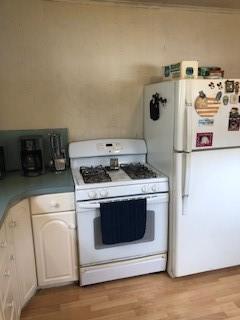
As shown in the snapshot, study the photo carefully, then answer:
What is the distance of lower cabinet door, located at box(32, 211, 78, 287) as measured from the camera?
2023mm

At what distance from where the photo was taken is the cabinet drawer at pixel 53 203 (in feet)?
6.49

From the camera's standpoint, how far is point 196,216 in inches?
84.7

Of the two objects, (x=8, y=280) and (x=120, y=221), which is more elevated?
(x=120, y=221)

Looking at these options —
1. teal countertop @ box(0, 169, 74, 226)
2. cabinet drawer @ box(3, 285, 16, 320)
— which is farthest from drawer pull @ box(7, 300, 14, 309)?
teal countertop @ box(0, 169, 74, 226)

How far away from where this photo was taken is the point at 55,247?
6.80 feet

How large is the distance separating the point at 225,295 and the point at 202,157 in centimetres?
110

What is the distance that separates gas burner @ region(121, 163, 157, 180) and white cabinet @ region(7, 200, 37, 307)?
867 millimetres

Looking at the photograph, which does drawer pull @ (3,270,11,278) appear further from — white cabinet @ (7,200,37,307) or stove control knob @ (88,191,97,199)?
stove control knob @ (88,191,97,199)

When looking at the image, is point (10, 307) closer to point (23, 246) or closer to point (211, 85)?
point (23, 246)

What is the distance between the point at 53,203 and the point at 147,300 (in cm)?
103

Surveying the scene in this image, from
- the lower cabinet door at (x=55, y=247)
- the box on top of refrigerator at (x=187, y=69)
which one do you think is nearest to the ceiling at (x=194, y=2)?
the box on top of refrigerator at (x=187, y=69)

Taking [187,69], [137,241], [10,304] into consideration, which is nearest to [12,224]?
[10,304]

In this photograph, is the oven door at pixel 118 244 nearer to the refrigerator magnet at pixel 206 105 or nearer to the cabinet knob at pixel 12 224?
the cabinet knob at pixel 12 224

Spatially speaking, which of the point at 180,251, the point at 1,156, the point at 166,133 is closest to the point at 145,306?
the point at 180,251
